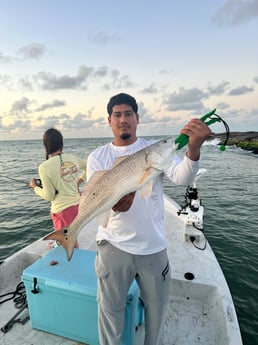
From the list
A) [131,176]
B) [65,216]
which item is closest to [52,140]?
[65,216]

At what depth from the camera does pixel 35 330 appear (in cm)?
350

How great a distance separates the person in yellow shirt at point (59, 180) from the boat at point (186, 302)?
127 cm

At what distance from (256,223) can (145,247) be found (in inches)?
358

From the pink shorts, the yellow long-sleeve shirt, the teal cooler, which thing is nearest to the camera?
the teal cooler

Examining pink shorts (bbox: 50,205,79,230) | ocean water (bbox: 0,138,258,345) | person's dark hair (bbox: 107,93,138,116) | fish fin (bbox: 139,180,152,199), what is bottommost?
ocean water (bbox: 0,138,258,345)

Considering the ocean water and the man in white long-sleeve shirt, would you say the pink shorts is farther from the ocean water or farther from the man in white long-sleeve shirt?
the ocean water

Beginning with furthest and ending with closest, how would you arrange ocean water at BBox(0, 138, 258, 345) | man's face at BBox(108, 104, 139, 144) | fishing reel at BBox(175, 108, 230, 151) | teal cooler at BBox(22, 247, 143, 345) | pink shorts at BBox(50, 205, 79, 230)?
ocean water at BBox(0, 138, 258, 345) → pink shorts at BBox(50, 205, 79, 230) → teal cooler at BBox(22, 247, 143, 345) → man's face at BBox(108, 104, 139, 144) → fishing reel at BBox(175, 108, 230, 151)

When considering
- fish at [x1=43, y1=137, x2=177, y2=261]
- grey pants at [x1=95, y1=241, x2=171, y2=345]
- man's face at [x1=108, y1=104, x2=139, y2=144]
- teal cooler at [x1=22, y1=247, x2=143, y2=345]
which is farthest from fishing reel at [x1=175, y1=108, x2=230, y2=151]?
teal cooler at [x1=22, y1=247, x2=143, y2=345]

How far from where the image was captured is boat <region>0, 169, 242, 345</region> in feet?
11.2

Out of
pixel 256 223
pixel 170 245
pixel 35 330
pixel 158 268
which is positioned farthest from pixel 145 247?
pixel 256 223

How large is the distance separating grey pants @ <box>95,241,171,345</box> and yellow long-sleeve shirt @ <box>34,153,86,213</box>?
206 cm

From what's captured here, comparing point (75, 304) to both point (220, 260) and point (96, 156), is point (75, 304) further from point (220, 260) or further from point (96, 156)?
point (220, 260)

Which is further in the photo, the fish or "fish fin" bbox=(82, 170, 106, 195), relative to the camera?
"fish fin" bbox=(82, 170, 106, 195)

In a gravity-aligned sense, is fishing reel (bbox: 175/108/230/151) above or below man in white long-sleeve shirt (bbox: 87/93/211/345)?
above
